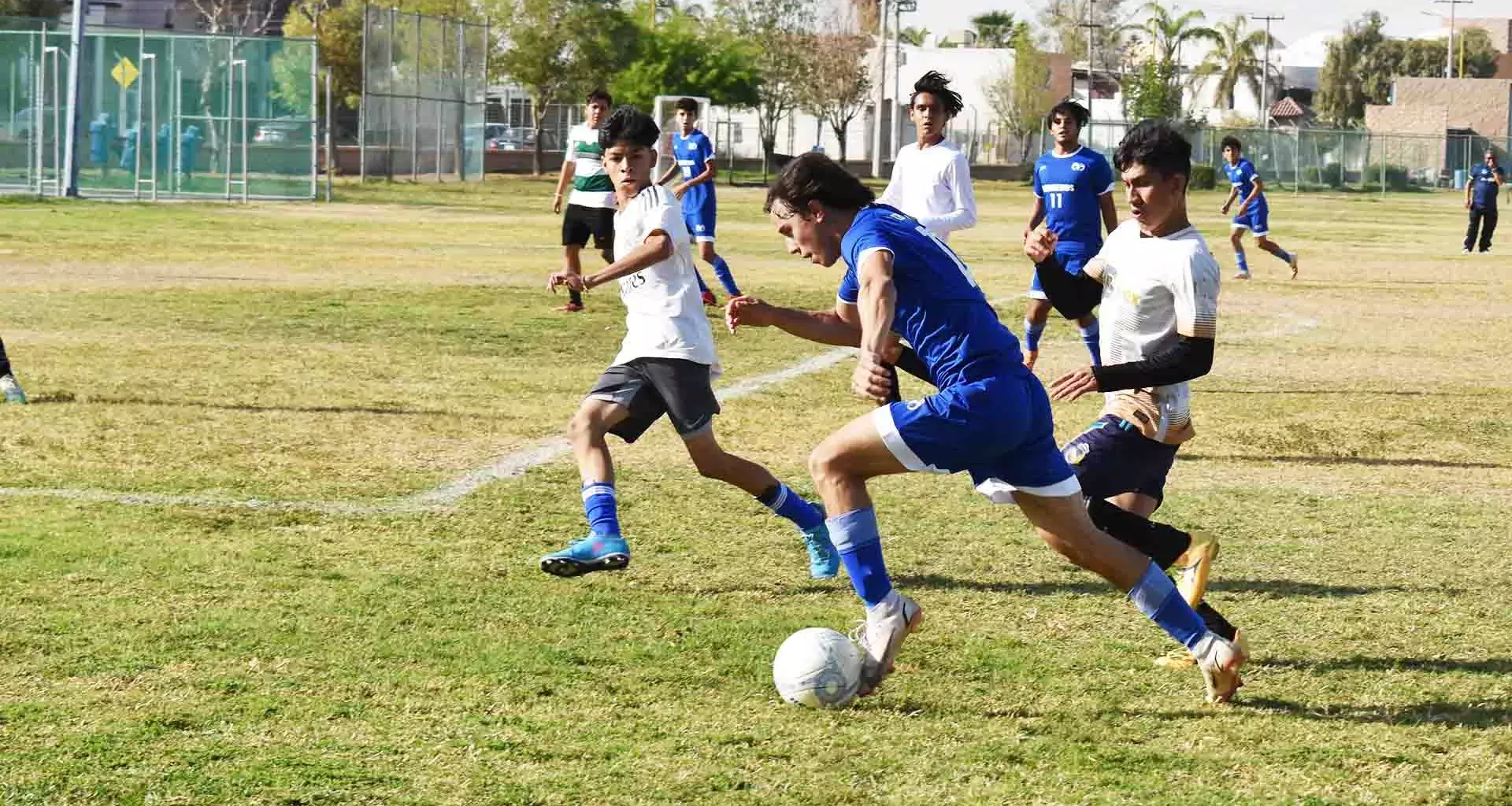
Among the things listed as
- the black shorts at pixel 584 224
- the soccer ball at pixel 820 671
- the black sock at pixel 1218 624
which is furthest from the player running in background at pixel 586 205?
the soccer ball at pixel 820 671

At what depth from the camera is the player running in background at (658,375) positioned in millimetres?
7059

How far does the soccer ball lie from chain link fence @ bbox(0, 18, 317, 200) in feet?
103

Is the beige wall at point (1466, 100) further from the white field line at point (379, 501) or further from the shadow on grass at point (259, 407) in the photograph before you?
the white field line at point (379, 501)

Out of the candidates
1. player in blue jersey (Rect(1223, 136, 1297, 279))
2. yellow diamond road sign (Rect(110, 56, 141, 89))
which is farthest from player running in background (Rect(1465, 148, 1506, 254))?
yellow diamond road sign (Rect(110, 56, 141, 89))

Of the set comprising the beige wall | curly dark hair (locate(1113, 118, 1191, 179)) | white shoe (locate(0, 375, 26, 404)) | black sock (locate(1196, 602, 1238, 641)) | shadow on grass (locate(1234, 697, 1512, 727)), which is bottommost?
shadow on grass (locate(1234, 697, 1512, 727))

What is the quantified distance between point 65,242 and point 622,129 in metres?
18.6

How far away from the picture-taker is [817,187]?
5.38 meters

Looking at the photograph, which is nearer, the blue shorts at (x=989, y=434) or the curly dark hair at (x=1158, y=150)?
the blue shorts at (x=989, y=434)

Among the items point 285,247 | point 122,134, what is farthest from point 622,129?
→ point 122,134

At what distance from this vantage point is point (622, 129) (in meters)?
7.34

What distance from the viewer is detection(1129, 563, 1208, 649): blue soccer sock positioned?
5391 mm

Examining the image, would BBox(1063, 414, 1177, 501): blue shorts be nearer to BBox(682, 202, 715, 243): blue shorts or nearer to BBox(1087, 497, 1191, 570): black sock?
BBox(1087, 497, 1191, 570): black sock

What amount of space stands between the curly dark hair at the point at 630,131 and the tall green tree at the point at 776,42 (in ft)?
248

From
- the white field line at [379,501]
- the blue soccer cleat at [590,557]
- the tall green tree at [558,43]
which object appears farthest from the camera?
the tall green tree at [558,43]
